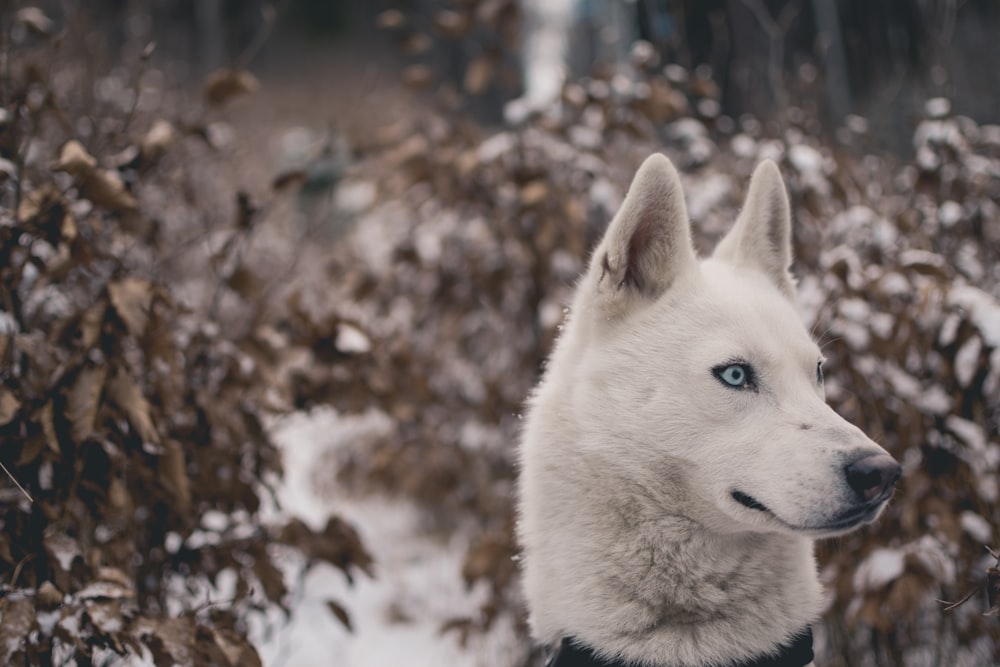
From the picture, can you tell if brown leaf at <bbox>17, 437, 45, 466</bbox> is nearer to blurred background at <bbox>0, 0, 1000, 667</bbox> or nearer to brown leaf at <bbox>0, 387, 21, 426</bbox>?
blurred background at <bbox>0, 0, 1000, 667</bbox>

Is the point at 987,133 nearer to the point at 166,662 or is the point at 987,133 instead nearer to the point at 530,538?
the point at 530,538

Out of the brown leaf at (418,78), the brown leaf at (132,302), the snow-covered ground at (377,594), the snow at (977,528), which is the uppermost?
the brown leaf at (132,302)

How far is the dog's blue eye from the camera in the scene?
176 cm

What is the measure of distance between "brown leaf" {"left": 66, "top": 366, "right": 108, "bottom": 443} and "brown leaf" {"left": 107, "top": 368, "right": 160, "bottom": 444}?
0.03m

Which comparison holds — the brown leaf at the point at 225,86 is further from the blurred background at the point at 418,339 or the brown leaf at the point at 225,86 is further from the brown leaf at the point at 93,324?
the brown leaf at the point at 93,324

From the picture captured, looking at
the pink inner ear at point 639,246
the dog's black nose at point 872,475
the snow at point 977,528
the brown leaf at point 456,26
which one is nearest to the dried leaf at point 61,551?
the pink inner ear at point 639,246

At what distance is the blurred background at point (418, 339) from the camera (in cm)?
206

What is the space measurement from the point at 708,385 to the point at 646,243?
43cm

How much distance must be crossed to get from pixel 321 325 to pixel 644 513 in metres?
1.36

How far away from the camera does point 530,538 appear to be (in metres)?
2.00

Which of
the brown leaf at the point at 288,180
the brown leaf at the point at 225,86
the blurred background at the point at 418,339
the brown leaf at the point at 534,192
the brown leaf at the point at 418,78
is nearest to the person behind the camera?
the blurred background at the point at 418,339

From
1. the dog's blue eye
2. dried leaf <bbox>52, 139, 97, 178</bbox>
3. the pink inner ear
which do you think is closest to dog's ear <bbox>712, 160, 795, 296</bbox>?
the pink inner ear

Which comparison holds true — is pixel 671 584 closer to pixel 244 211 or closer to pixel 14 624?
pixel 14 624

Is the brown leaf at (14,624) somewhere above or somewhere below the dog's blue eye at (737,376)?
below
